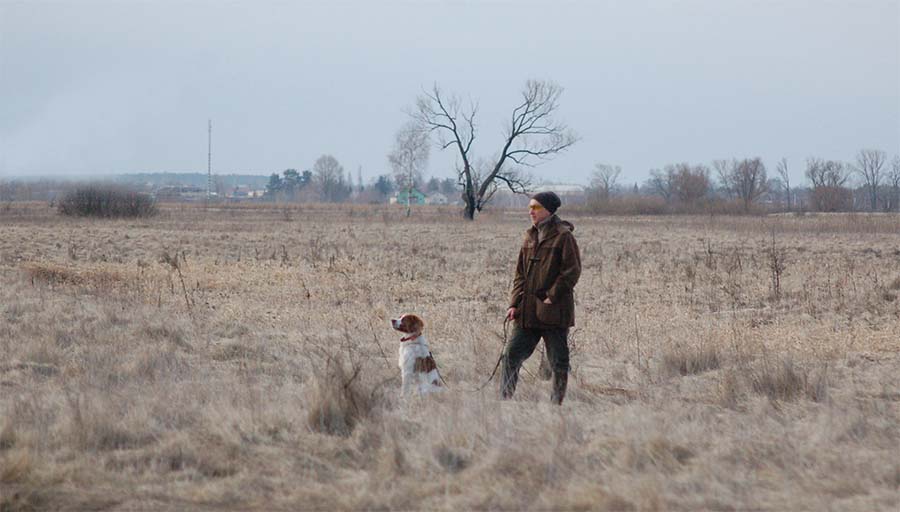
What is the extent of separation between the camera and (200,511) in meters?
4.90

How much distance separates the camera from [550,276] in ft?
24.0

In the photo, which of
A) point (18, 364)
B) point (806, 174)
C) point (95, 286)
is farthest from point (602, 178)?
point (18, 364)

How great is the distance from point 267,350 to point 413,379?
2997 millimetres

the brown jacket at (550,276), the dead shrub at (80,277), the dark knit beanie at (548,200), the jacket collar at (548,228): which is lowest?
the dead shrub at (80,277)

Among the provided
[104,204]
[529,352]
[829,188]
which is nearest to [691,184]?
[829,188]

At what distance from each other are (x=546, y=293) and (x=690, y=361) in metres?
2.49

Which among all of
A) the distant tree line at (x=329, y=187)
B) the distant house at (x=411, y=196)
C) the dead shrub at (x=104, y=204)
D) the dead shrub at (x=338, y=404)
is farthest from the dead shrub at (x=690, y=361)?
the distant tree line at (x=329, y=187)

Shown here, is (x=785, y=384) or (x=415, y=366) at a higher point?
(x=415, y=366)

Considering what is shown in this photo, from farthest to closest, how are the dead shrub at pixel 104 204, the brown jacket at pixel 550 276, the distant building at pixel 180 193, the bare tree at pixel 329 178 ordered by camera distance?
the bare tree at pixel 329 178, the distant building at pixel 180 193, the dead shrub at pixel 104 204, the brown jacket at pixel 550 276

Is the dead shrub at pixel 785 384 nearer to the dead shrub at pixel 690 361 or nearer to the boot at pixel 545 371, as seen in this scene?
the dead shrub at pixel 690 361

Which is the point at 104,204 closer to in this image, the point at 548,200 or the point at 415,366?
the point at 415,366

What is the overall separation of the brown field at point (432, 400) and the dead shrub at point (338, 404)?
17 millimetres

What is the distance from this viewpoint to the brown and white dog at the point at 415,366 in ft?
24.5

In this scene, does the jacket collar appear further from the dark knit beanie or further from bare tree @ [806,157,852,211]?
bare tree @ [806,157,852,211]
